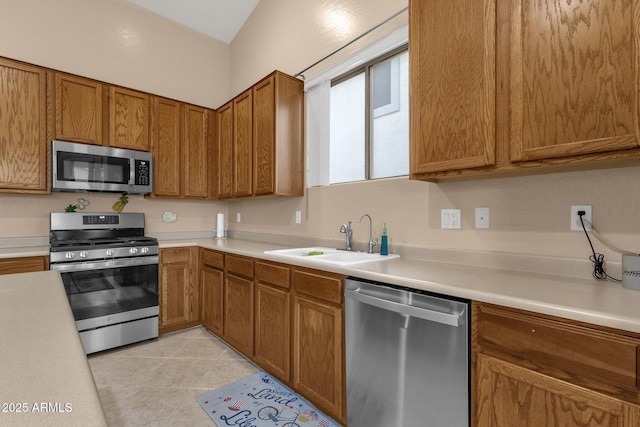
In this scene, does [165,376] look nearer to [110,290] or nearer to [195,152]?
[110,290]

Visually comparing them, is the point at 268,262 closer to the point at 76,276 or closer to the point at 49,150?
the point at 76,276

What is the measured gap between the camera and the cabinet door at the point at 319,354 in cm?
172

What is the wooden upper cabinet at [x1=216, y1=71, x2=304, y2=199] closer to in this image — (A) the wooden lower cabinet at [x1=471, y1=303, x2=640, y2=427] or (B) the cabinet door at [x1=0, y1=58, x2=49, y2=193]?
(B) the cabinet door at [x1=0, y1=58, x2=49, y2=193]

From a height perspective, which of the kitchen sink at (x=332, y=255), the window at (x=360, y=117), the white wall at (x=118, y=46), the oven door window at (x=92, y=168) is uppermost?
the white wall at (x=118, y=46)

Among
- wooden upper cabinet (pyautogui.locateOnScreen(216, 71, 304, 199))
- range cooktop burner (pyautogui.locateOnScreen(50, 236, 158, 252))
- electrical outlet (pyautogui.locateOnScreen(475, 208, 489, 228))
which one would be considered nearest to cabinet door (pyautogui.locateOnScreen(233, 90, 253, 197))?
wooden upper cabinet (pyautogui.locateOnScreen(216, 71, 304, 199))

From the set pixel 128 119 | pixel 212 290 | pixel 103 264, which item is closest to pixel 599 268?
pixel 212 290

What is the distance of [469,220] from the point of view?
1770 millimetres

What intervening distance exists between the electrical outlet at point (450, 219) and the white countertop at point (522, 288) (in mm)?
221

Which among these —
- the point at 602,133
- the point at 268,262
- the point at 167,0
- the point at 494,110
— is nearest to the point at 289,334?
the point at 268,262

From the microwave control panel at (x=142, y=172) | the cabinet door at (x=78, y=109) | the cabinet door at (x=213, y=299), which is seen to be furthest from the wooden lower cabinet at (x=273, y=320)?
the cabinet door at (x=78, y=109)

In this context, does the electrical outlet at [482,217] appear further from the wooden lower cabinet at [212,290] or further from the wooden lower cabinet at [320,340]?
the wooden lower cabinet at [212,290]

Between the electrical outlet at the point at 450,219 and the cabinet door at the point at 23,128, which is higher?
the cabinet door at the point at 23,128

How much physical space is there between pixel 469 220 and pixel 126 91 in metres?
3.23

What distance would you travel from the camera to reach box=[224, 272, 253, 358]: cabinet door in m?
2.45
